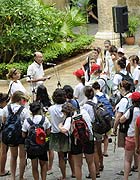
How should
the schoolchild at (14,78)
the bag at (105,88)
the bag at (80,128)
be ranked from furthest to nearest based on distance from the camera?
the bag at (105,88), the schoolchild at (14,78), the bag at (80,128)

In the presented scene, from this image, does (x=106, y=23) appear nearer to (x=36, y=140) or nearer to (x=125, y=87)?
(x=125, y=87)

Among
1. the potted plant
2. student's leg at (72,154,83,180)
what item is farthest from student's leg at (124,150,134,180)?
the potted plant

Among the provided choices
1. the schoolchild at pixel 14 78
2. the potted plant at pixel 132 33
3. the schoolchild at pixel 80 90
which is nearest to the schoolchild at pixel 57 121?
the schoolchild at pixel 80 90

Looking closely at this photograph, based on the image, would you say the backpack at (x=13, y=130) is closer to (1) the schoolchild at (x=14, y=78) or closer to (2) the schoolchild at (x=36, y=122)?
(2) the schoolchild at (x=36, y=122)

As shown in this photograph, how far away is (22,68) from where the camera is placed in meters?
18.1

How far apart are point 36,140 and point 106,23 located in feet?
45.6

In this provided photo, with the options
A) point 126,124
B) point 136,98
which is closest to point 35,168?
point 126,124

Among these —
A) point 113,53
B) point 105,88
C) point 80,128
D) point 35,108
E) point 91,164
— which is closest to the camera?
point 80,128

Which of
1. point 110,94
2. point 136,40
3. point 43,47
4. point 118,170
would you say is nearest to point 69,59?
point 43,47

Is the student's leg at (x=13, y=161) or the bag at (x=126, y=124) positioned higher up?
the bag at (x=126, y=124)

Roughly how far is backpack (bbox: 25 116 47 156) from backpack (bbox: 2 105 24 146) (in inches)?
15.5

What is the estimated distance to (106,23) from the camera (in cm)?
2283

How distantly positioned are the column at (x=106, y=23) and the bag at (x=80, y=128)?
13337 millimetres

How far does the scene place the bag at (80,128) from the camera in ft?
30.3
